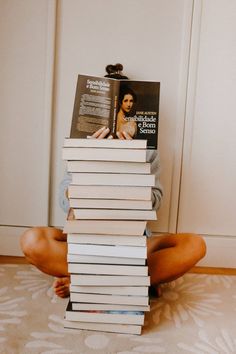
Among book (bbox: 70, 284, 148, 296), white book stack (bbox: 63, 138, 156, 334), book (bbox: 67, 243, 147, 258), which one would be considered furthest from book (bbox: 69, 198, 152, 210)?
book (bbox: 70, 284, 148, 296)

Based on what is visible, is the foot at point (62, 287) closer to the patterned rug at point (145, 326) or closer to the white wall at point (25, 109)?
the patterned rug at point (145, 326)

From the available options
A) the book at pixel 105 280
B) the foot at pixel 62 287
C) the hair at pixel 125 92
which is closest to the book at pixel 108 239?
the book at pixel 105 280

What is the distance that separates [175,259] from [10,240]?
32.8 inches

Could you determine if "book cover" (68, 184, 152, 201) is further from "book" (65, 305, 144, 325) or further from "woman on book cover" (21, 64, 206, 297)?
"book" (65, 305, 144, 325)

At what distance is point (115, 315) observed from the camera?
1.09 meters

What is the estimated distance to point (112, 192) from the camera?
1.05 m

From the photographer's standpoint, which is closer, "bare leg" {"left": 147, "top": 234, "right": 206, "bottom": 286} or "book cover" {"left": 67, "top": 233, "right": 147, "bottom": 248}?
"book cover" {"left": 67, "top": 233, "right": 147, "bottom": 248}

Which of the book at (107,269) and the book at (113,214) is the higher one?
the book at (113,214)

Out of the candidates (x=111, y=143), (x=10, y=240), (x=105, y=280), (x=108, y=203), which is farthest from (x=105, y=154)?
(x=10, y=240)

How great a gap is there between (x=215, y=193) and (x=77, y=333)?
34.9 inches

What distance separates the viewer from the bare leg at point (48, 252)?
1.24m

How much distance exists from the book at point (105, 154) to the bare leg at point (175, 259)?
410 millimetres

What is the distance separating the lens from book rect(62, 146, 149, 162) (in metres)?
1.03

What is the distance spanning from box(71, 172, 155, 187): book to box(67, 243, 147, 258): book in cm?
19
